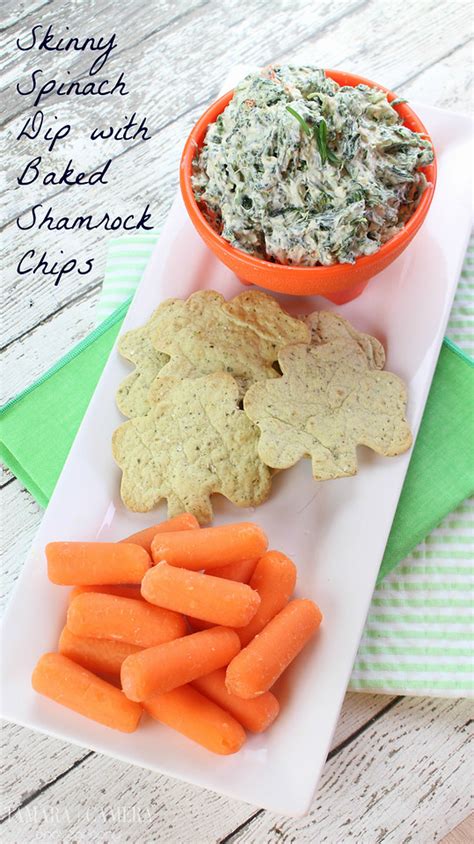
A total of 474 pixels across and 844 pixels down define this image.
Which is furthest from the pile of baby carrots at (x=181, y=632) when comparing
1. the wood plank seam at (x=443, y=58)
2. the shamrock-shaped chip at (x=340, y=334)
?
the wood plank seam at (x=443, y=58)

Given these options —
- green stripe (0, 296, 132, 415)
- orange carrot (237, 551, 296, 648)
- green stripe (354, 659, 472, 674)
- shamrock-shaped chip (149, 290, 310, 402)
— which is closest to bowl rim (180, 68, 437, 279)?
shamrock-shaped chip (149, 290, 310, 402)

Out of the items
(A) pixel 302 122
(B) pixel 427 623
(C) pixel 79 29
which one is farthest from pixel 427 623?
(C) pixel 79 29

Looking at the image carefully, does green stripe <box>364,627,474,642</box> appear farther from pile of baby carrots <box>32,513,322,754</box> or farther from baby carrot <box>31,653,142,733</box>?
baby carrot <box>31,653,142,733</box>

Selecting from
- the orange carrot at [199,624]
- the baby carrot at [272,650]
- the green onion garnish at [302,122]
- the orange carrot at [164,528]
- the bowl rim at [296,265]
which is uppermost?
the green onion garnish at [302,122]

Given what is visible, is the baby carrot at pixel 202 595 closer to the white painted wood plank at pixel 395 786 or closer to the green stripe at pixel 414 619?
the green stripe at pixel 414 619

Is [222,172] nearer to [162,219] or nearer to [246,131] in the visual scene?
[246,131]

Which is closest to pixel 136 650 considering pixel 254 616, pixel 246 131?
pixel 254 616

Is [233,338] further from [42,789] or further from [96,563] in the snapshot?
[42,789]
